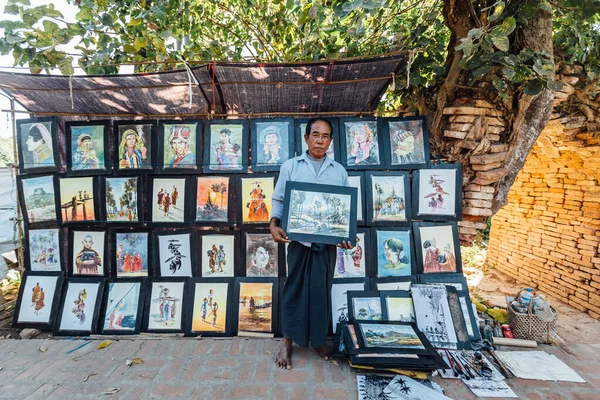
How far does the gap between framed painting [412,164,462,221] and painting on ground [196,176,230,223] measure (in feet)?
6.95

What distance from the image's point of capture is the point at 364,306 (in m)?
3.09

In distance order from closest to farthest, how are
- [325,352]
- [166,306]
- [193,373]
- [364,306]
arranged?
[193,373], [325,352], [364,306], [166,306]

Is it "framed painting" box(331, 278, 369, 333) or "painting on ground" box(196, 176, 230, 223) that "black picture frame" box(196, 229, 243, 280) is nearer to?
"painting on ground" box(196, 176, 230, 223)

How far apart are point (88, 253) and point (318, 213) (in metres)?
2.76

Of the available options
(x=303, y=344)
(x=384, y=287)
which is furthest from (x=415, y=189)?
(x=303, y=344)

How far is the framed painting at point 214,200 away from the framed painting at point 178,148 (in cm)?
20

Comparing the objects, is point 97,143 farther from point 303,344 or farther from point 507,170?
point 507,170

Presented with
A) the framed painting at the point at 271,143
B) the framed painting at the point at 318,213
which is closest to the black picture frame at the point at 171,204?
the framed painting at the point at 271,143

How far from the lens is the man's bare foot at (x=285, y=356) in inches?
99.0

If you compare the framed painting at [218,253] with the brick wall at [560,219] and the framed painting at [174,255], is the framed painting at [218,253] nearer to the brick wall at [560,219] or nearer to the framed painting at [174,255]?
the framed painting at [174,255]

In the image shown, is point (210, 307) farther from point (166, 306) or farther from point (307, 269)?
point (307, 269)

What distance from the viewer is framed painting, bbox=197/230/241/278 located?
3.27 m

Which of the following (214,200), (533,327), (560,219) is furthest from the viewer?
(560,219)

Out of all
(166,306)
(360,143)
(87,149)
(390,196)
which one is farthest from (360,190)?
(87,149)
